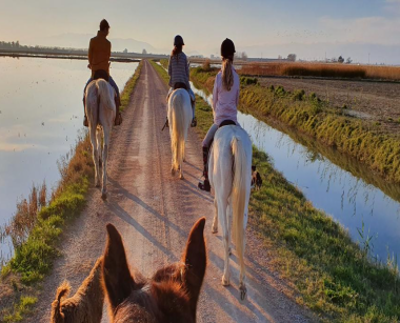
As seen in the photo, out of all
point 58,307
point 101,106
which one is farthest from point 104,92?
point 58,307

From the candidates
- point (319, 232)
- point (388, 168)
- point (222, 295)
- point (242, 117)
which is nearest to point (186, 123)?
point (319, 232)

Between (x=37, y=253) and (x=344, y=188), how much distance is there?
8.30 metres

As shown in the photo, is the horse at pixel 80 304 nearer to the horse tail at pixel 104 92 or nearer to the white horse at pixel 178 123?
the horse tail at pixel 104 92

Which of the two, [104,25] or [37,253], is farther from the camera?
[104,25]

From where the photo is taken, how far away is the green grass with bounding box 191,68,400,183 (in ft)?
36.3

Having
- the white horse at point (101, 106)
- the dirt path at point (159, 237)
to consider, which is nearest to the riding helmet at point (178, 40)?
the white horse at point (101, 106)

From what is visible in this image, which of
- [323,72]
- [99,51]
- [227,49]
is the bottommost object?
[227,49]

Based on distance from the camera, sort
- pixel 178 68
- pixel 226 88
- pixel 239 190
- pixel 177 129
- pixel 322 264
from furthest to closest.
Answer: pixel 178 68 < pixel 177 129 < pixel 322 264 < pixel 226 88 < pixel 239 190

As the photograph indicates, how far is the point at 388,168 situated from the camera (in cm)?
1062

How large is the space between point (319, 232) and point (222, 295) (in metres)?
2.68

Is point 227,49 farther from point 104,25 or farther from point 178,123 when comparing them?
point 104,25

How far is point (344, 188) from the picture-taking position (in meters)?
9.96

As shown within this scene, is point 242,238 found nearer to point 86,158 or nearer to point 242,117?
point 86,158

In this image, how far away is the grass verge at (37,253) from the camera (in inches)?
164
